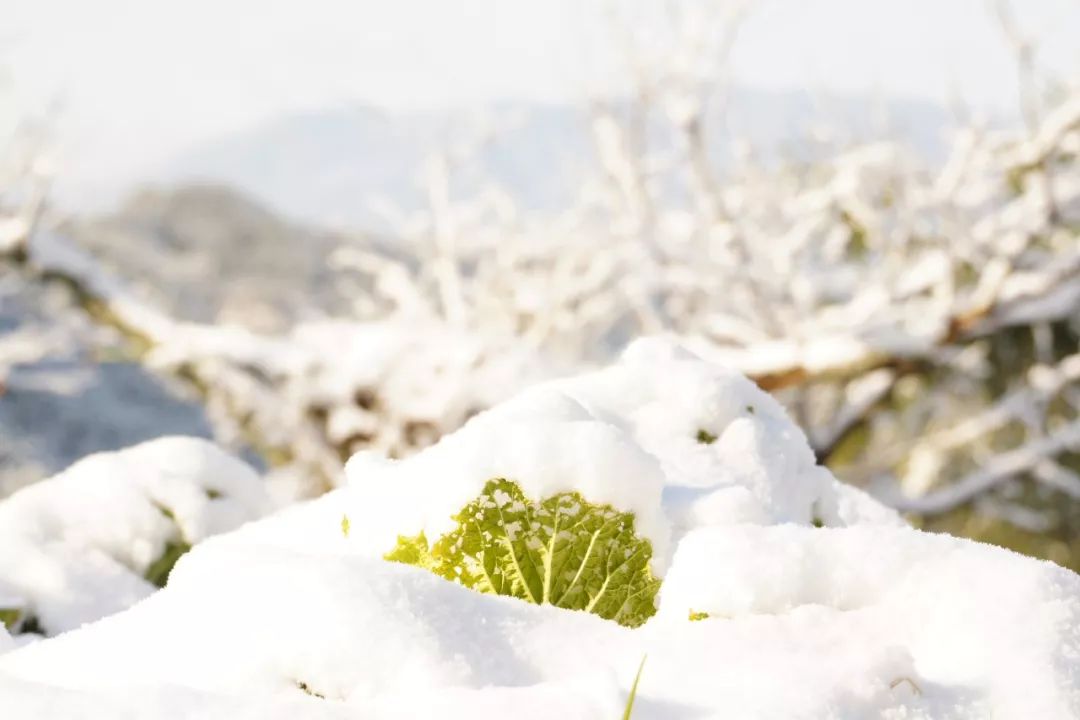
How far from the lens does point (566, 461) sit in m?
1.23

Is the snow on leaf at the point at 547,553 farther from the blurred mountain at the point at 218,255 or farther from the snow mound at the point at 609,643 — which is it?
the blurred mountain at the point at 218,255

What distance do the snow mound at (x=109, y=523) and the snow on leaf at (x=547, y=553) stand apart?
927 mm

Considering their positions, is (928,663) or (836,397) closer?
(928,663)

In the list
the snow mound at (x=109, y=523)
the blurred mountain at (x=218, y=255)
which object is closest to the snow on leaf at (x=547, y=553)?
the snow mound at (x=109, y=523)

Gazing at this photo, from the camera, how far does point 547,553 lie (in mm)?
1238

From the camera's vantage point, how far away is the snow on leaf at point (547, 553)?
1222 mm

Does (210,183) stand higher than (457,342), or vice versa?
(457,342)

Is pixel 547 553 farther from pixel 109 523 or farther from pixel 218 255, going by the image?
pixel 218 255

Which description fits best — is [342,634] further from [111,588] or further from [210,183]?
[210,183]

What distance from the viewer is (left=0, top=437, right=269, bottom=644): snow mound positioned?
6.13ft

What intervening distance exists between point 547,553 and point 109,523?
1.21 m

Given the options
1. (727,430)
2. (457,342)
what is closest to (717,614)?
(727,430)

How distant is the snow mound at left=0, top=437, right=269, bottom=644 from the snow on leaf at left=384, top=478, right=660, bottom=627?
93 cm

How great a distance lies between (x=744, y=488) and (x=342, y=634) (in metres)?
0.75
